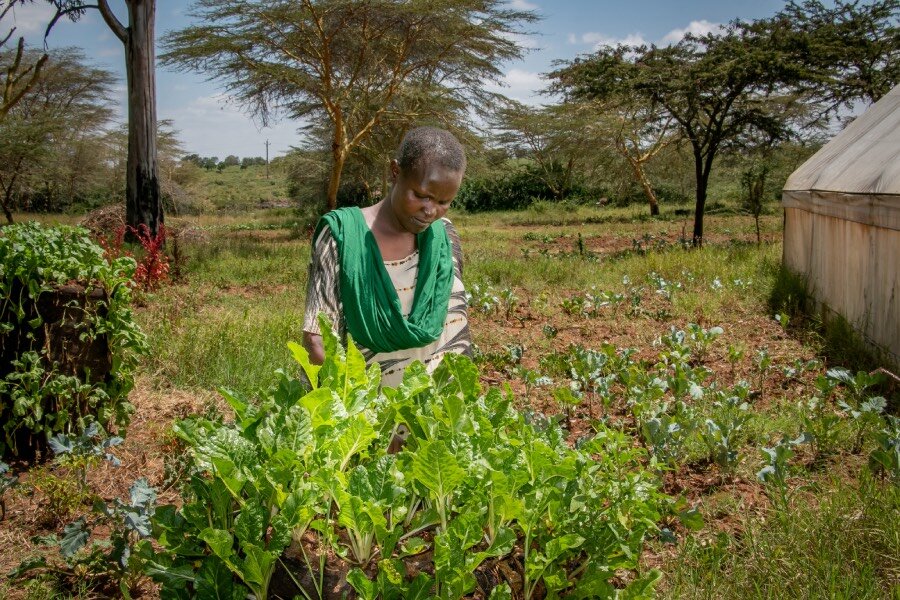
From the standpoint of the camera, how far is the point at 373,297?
7.08 ft

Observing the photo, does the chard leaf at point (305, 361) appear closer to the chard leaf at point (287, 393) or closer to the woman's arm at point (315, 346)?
the chard leaf at point (287, 393)

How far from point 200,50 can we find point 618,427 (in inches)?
535

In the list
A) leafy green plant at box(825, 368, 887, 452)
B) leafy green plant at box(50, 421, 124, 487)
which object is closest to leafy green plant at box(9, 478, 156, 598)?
leafy green plant at box(50, 421, 124, 487)

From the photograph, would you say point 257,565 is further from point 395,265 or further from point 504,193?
point 504,193

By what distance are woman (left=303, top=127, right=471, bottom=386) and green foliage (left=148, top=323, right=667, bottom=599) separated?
2.53ft

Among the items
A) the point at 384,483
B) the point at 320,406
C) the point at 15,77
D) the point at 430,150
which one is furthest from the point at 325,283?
the point at 15,77

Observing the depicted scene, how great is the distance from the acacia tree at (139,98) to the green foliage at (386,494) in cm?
1032

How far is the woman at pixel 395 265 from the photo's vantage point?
7.00 feet

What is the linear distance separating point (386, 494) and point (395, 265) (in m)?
1.26

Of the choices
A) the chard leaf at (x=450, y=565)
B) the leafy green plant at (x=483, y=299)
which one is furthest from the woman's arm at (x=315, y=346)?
the leafy green plant at (x=483, y=299)

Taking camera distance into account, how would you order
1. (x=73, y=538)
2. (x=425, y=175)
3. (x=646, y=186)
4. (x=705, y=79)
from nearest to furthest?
(x=73, y=538) < (x=425, y=175) < (x=705, y=79) < (x=646, y=186)

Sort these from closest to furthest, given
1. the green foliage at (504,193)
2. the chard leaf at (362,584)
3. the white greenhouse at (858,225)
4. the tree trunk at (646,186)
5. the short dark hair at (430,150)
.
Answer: the chard leaf at (362,584), the short dark hair at (430,150), the white greenhouse at (858,225), the tree trunk at (646,186), the green foliage at (504,193)

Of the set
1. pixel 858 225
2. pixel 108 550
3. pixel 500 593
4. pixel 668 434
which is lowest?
pixel 108 550

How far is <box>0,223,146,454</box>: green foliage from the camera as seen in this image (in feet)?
10.1
